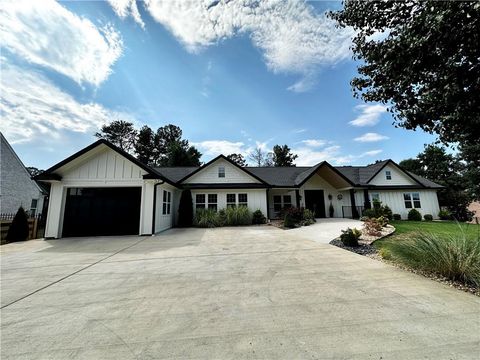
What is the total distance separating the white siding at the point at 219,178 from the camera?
15.9 m

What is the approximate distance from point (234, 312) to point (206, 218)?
11.4 metres

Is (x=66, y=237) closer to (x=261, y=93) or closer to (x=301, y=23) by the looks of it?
(x=261, y=93)

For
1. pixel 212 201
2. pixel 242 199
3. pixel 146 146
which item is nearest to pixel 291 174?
pixel 242 199

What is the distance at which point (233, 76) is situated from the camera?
12.1m

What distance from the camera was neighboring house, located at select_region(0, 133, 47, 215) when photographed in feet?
48.5

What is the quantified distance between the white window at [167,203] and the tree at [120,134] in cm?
2871

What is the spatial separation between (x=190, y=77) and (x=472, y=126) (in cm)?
1218

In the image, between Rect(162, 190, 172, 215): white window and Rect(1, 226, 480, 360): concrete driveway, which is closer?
Rect(1, 226, 480, 360): concrete driveway

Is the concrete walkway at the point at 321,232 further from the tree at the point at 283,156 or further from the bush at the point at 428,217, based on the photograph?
the tree at the point at 283,156

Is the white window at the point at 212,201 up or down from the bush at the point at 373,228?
up

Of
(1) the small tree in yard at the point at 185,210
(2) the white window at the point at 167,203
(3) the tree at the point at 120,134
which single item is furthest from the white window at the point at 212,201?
(3) the tree at the point at 120,134

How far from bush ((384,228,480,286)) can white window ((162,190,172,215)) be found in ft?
38.3

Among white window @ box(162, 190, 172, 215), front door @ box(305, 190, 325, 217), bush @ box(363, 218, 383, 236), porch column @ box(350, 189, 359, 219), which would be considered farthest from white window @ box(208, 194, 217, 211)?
porch column @ box(350, 189, 359, 219)

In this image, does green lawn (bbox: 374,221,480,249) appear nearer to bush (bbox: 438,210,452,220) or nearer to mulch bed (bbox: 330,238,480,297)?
mulch bed (bbox: 330,238,480,297)
